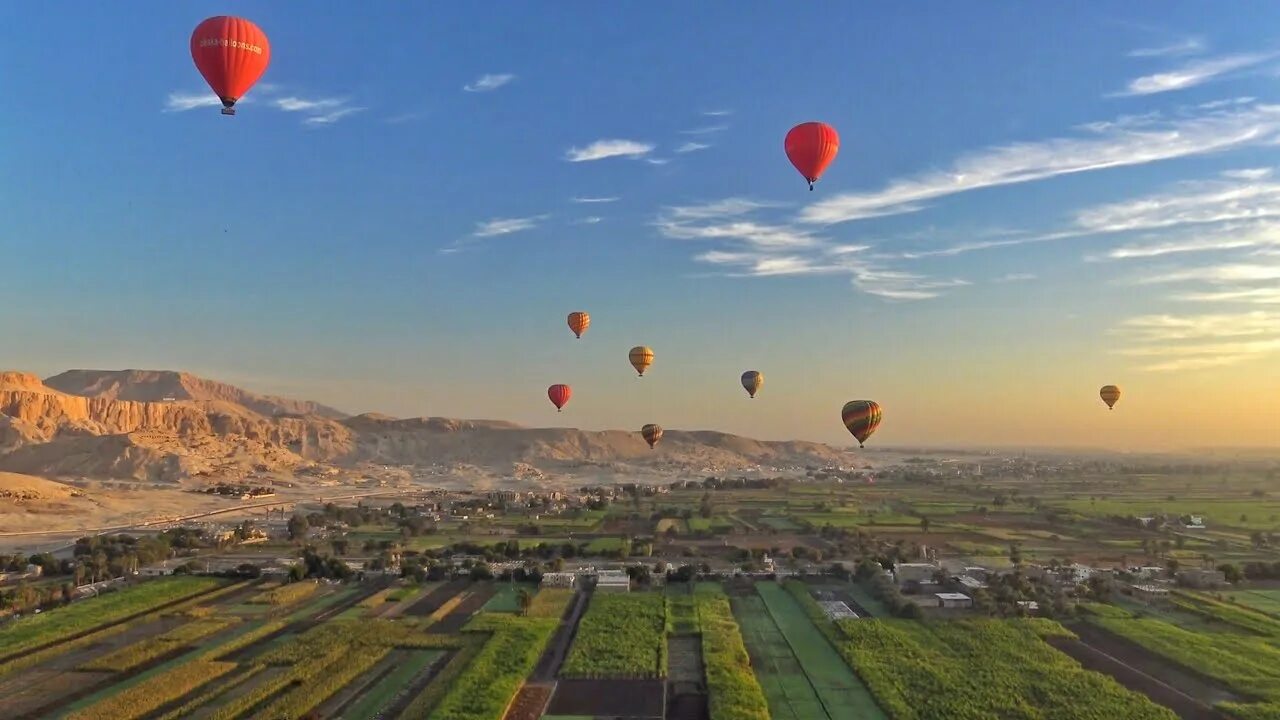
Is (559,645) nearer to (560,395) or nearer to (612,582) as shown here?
(612,582)

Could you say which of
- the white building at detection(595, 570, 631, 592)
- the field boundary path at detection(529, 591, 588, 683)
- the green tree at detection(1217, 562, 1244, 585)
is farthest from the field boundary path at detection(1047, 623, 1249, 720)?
the white building at detection(595, 570, 631, 592)

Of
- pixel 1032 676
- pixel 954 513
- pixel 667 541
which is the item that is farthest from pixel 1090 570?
pixel 954 513

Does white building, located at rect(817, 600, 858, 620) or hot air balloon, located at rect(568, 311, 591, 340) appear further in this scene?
hot air balloon, located at rect(568, 311, 591, 340)

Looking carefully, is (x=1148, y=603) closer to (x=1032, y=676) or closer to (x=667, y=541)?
(x=1032, y=676)

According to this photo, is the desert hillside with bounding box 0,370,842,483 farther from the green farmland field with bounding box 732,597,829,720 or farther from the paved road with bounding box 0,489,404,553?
the green farmland field with bounding box 732,597,829,720

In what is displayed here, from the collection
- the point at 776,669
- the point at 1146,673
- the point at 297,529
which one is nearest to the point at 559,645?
the point at 776,669

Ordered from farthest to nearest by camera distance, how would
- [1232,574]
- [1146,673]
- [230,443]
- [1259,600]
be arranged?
[230,443] → [1232,574] → [1259,600] → [1146,673]

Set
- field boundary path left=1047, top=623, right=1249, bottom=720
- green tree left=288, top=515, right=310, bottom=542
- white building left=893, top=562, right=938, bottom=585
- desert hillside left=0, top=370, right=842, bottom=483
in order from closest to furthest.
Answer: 1. field boundary path left=1047, top=623, right=1249, bottom=720
2. white building left=893, top=562, right=938, bottom=585
3. green tree left=288, top=515, right=310, bottom=542
4. desert hillside left=0, top=370, right=842, bottom=483
